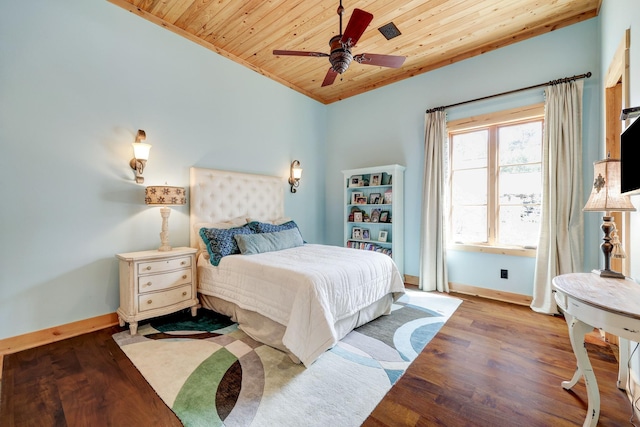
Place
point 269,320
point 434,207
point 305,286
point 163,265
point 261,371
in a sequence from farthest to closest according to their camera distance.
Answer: point 434,207, point 163,265, point 269,320, point 305,286, point 261,371

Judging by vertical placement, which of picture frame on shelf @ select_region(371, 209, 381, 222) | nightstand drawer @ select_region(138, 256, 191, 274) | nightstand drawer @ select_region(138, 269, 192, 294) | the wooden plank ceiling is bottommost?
nightstand drawer @ select_region(138, 269, 192, 294)

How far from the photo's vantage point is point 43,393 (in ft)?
5.65

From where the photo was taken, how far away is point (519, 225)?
3.39 metres

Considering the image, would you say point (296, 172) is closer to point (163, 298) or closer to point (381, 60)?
point (381, 60)

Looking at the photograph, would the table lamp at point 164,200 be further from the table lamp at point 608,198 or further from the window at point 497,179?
the window at point 497,179

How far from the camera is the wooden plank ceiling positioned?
2789mm

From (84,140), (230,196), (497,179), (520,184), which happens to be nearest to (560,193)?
(520,184)

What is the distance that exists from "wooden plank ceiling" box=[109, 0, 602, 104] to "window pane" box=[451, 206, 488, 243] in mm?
2074

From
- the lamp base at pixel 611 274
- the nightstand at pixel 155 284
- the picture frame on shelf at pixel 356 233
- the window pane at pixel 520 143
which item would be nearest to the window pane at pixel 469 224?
the window pane at pixel 520 143

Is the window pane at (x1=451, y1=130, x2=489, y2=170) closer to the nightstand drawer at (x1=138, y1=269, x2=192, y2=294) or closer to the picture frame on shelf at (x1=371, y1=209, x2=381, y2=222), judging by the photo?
the picture frame on shelf at (x1=371, y1=209, x2=381, y2=222)

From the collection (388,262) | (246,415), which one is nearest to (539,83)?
(388,262)

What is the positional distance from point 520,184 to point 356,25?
2.84 m

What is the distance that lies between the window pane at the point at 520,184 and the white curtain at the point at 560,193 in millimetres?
225

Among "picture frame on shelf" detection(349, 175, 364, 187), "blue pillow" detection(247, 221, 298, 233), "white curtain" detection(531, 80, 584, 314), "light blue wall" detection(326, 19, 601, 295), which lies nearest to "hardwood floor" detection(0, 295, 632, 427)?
"white curtain" detection(531, 80, 584, 314)
